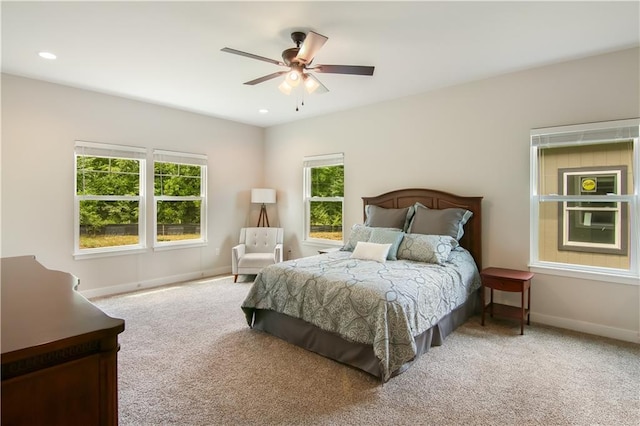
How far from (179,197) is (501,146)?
4741 millimetres

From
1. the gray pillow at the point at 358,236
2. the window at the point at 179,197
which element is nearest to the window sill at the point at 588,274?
the gray pillow at the point at 358,236

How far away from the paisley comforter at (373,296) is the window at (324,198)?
2001 millimetres

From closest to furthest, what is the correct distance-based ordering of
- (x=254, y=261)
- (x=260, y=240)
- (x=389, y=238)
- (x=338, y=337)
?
(x=338, y=337) < (x=389, y=238) < (x=254, y=261) < (x=260, y=240)

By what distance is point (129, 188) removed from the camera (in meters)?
4.87

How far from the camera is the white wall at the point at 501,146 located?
3.21 meters

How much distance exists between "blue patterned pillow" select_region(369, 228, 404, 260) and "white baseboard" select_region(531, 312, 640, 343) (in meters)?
1.67

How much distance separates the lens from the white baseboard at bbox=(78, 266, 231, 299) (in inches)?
176

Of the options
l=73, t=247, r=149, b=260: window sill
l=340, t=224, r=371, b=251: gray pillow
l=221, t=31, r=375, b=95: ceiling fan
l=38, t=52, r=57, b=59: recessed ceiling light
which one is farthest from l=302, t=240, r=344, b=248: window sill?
l=38, t=52, r=57, b=59: recessed ceiling light

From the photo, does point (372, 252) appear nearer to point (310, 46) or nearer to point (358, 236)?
point (358, 236)

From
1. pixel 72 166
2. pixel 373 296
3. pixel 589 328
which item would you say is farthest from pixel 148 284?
pixel 589 328

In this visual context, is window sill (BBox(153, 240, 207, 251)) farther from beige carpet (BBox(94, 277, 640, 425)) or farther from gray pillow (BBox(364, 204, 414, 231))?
gray pillow (BBox(364, 204, 414, 231))

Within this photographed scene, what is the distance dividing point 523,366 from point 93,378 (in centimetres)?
297

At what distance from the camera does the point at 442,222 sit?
382cm

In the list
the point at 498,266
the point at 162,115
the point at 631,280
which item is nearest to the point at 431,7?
the point at 498,266
